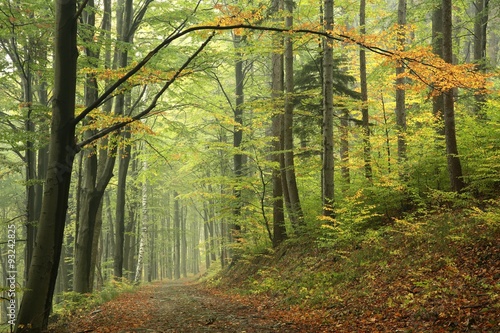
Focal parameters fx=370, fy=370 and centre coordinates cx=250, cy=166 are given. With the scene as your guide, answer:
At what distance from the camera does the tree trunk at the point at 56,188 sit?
5.69 metres

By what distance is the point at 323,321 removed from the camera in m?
6.80

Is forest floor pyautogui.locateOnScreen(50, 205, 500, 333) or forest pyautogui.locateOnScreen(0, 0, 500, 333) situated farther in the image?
forest pyautogui.locateOnScreen(0, 0, 500, 333)

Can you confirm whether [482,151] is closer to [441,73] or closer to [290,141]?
[441,73]

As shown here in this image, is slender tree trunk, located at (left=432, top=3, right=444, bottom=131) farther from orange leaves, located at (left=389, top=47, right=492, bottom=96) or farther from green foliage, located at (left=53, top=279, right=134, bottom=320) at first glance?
green foliage, located at (left=53, top=279, right=134, bottom=320)

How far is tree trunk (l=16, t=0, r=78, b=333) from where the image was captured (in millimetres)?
5691

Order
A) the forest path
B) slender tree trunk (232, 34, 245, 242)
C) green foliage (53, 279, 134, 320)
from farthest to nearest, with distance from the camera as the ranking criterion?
slender tree trunk (232, 34, 245, 242), green foliage (53, 279, 134, 320), the forest path

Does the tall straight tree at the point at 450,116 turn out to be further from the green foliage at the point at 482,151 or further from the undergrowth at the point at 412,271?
the undergrowth at the point at 412,271

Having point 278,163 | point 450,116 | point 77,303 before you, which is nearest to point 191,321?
point 77,303

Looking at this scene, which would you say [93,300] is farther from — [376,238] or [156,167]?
[376,238]

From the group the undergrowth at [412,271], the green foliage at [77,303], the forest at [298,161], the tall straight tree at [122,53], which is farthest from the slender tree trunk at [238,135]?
the green foliage at [77,303]

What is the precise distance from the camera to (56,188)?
589cm

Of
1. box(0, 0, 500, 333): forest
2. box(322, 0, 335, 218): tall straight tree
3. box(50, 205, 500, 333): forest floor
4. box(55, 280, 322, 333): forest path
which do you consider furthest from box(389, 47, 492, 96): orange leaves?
box(55, 280, 322, 333): forest path

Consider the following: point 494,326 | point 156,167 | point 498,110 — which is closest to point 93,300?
point 156,167

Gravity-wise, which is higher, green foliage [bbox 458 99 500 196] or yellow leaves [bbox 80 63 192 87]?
yellow leaves [bbox 80 63 192 87]
